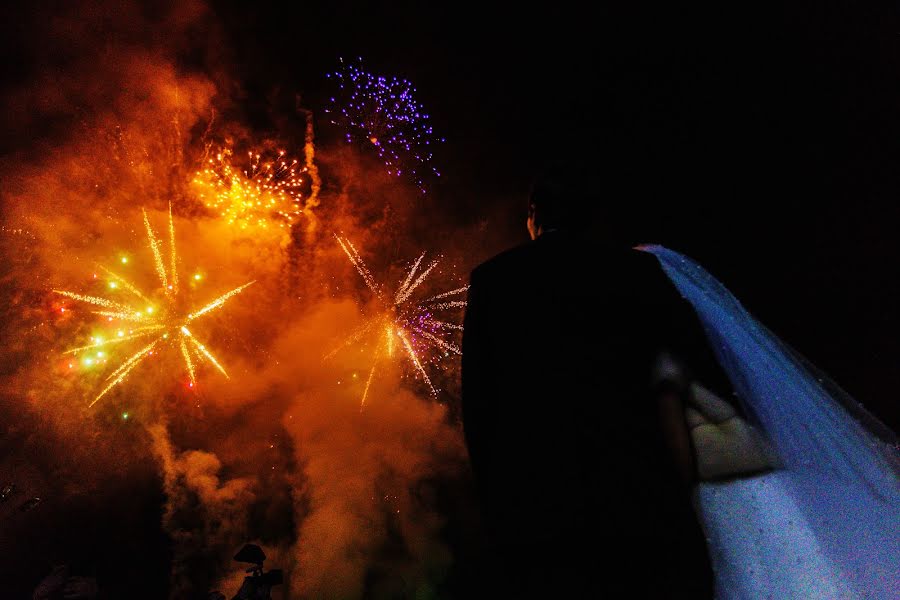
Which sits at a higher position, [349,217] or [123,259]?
[349,217]

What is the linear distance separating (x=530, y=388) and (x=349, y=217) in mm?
8116

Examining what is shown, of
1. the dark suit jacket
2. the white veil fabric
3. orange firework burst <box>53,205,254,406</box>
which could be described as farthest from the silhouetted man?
orange firework burst <box>53,205,254,406</box>

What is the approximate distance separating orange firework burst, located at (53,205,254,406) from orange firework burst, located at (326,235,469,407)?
2598mm

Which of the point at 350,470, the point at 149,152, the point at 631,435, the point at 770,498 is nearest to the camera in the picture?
the point at 631,435

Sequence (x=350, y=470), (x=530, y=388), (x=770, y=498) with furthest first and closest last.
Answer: (x=350, y=470) < (x=770, y=498) < (x=530, y=388)

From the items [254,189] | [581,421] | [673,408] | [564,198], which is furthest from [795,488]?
[254,189]

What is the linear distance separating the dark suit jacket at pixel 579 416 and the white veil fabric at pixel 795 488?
1.72ft

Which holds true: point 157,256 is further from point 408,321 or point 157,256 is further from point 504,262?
point 504,262

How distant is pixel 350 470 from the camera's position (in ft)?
32.3

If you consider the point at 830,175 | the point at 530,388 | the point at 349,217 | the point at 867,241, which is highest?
the point at 349,217

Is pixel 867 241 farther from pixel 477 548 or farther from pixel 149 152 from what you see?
pixel 149 152

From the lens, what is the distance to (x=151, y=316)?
8.09m

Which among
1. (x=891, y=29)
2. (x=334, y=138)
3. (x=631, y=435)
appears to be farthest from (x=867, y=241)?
(x=334, y=138)

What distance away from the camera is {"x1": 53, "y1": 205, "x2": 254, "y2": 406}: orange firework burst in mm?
7613
